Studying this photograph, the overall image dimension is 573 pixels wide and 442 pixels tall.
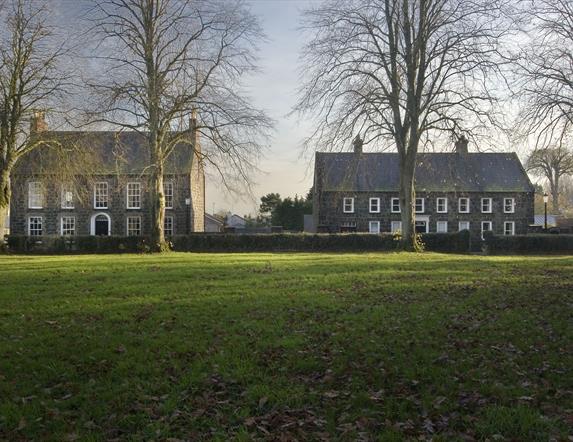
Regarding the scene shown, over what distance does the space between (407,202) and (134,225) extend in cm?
2634

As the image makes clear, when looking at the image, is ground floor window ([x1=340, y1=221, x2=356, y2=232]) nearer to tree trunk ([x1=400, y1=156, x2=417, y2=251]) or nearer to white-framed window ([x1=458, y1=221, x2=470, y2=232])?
white-framed window ([x1=458, y1=221, x2=470, y2=232])

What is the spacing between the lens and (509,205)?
52.5 m

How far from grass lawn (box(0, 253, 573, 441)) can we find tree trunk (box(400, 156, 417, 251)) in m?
→ 17.7

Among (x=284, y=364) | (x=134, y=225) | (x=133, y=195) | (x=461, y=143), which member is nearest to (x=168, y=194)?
(x=133, y=195)

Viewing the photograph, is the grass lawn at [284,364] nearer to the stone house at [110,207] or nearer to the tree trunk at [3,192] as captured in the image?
the tree trunk at [3,192]

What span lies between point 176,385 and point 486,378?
3668mm

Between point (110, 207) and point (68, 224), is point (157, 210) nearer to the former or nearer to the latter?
point (110, 207)

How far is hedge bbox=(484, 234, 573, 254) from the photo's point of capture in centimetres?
3447

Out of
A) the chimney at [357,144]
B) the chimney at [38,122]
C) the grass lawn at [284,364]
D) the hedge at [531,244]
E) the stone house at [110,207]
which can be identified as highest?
the chimney at [38,122]

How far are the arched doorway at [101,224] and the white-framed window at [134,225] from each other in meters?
1.71

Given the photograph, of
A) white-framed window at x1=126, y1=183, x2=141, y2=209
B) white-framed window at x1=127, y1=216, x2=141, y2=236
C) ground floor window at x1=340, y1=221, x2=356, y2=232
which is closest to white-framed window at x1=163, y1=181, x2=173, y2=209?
white-framed window at x1=126, y1=183, x2=141, y2=209

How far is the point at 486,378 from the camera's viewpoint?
6469 millimetres

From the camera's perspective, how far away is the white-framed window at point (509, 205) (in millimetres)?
52375

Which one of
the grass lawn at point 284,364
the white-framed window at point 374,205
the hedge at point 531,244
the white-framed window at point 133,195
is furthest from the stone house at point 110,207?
the grass lawn at point 284,364
